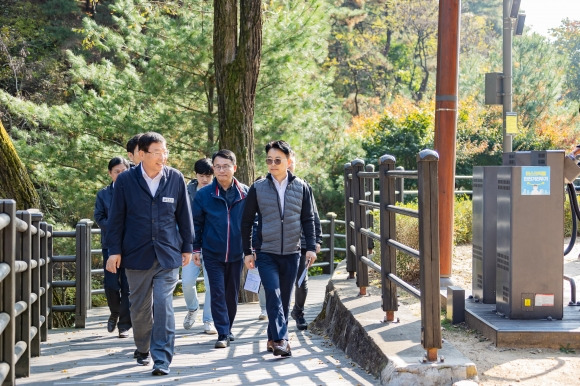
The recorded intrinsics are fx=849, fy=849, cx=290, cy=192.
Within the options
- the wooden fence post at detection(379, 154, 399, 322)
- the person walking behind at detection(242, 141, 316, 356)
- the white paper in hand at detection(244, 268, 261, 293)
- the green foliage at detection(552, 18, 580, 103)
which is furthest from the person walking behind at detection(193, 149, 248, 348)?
the green foliage at detection(552, 18, 580, 103)

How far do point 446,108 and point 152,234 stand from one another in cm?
399

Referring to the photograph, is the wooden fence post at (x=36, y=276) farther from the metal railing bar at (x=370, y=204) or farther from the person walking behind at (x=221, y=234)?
the metal railing bar at (x=370, y=204)

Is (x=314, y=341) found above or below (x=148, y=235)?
below

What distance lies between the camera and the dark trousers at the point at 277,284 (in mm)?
7273

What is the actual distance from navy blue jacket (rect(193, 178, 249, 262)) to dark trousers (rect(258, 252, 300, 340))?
0.63m

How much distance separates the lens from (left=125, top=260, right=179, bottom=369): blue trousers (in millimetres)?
6617

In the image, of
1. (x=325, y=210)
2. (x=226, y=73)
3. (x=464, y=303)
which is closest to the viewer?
(x=464, y=303)

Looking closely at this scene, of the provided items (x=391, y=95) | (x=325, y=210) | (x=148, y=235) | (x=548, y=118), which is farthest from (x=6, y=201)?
(x=391, y=95)

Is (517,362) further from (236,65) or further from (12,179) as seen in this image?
(236,65)

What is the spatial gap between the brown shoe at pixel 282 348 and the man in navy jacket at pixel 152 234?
95 centimetres

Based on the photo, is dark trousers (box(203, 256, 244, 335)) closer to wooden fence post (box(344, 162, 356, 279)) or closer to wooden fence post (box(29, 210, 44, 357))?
wooden fence post (box(29, 210, 44, 357))

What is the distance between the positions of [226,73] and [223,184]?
4942 mm

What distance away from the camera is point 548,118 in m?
32.5

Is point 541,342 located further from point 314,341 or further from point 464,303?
point 314,341
